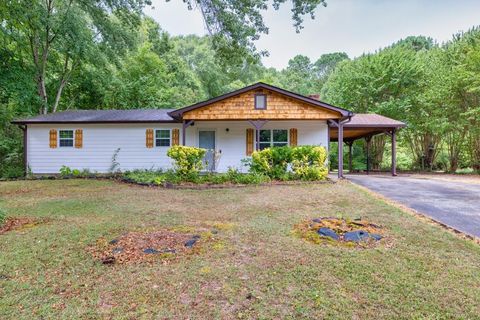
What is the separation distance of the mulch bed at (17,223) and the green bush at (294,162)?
22.1 feet

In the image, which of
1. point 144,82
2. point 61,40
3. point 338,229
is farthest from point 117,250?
point 144,82

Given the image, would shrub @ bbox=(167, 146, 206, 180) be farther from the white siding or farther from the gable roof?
the white siding

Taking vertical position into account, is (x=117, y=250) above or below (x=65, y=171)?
below

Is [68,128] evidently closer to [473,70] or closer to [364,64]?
[364,64]

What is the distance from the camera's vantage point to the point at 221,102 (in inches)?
442

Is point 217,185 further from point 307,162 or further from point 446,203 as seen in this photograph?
point 446,203

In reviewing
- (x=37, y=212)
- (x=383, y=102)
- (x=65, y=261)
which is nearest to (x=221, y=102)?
(x=37, y=212)

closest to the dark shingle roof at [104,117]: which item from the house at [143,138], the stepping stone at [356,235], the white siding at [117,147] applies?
the house at [143,138]

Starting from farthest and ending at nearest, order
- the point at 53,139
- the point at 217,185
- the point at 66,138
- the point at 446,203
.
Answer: the point at 66,138
the point at 53,139
the point at 217,185
the point at 446,203

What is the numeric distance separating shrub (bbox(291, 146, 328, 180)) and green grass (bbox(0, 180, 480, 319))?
4546 millimetres

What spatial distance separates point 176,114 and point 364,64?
14426 millimetres

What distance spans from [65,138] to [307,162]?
435 inches

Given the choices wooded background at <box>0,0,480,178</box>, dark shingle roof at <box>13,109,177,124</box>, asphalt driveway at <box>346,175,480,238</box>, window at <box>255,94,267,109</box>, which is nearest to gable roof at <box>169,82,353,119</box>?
window at <box>255,94,267,109</box>

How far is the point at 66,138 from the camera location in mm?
12844
